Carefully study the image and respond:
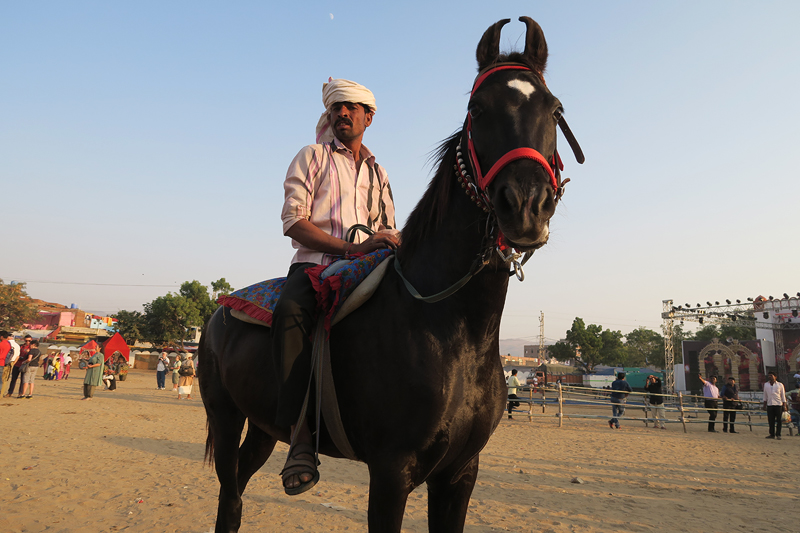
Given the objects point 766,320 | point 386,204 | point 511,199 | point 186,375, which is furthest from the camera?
point 766,320

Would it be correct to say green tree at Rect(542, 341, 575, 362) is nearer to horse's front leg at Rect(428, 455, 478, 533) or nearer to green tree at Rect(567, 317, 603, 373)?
green tree at Rect(567, 317, 603, 373)

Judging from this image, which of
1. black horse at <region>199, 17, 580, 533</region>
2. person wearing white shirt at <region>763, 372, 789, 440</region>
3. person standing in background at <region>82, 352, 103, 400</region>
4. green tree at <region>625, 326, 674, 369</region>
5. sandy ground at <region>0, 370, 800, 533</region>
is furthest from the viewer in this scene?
green tree at <region>625, 326, 674, 369</region>

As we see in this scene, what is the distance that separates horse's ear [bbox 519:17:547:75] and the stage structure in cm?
4345

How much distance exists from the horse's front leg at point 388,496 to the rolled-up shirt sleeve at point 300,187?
143cm

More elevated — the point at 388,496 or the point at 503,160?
the point at 503,160

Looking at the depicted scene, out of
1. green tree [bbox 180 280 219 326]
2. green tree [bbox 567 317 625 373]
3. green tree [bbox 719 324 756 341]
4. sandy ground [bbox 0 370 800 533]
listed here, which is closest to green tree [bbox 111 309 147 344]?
green tree [bbox 180 280 219 326]

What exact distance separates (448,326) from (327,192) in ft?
4.07

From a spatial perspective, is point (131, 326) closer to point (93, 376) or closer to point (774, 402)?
point (93, 376)

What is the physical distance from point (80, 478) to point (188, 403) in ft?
43.3

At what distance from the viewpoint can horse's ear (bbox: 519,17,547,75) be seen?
2195 millimetres

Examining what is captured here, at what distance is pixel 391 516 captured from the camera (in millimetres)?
2029

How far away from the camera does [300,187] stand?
111 inches

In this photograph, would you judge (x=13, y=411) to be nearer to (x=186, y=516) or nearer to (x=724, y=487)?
(x=186, y=516)

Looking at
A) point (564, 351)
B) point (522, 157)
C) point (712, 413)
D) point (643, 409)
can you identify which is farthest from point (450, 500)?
point (564, 351)
